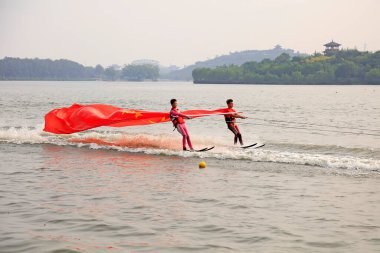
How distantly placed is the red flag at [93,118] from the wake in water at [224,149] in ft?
2.40

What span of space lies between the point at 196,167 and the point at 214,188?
3.80 m

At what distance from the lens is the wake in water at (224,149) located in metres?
19.9

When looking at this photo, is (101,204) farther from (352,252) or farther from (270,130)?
(270,130)

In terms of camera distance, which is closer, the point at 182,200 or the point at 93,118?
the point at 182,200

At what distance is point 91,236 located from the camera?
34.8ft

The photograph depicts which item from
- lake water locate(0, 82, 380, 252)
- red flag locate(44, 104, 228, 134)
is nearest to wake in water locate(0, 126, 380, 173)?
lake water locate(0, 82, 380, 252)

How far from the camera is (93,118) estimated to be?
2458cm

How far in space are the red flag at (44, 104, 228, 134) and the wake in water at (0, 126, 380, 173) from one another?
73 cm

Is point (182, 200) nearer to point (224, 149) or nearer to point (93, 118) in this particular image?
point (224, 149)

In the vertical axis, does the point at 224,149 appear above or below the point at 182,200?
above

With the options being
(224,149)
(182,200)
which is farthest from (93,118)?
(182,200)

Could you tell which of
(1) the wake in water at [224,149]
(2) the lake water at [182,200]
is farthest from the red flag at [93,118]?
(2) the lake water at [182,200]

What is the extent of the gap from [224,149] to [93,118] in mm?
5898

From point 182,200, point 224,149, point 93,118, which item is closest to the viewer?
point 182,200
